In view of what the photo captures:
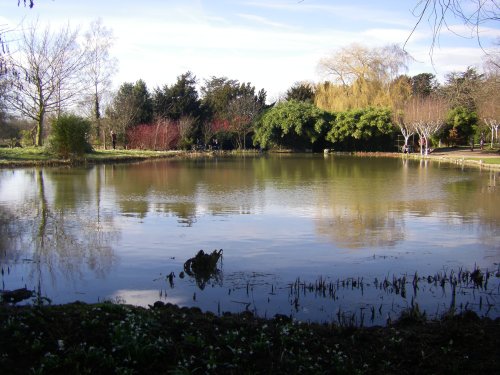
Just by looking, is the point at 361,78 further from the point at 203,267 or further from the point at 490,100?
the point at 203,267

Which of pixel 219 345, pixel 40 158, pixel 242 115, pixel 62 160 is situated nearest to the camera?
pixel 219 345

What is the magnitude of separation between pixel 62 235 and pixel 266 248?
3.83m

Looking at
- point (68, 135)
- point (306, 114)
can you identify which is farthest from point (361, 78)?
point (68, 135)

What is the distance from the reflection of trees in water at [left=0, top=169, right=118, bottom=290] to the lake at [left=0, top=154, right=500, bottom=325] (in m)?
0.03

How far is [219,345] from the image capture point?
4004 millimetres

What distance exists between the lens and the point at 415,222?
11148 millimetres

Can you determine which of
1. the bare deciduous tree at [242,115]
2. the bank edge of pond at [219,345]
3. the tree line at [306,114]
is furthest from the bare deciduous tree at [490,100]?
the bank edge of pond at [219,345]

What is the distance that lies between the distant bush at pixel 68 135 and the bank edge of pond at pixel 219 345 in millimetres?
25429

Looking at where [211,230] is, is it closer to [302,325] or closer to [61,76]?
[302,325]

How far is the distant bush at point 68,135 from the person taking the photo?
28.6 m

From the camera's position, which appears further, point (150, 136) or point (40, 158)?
point (150, 136)

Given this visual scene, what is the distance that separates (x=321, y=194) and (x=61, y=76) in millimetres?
26804

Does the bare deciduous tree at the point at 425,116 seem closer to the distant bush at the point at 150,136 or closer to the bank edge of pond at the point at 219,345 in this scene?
the distant bush at the point at 150,136

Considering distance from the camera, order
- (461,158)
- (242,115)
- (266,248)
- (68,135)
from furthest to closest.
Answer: (242,115) < (461,158) < (68,135) < (266,248)
